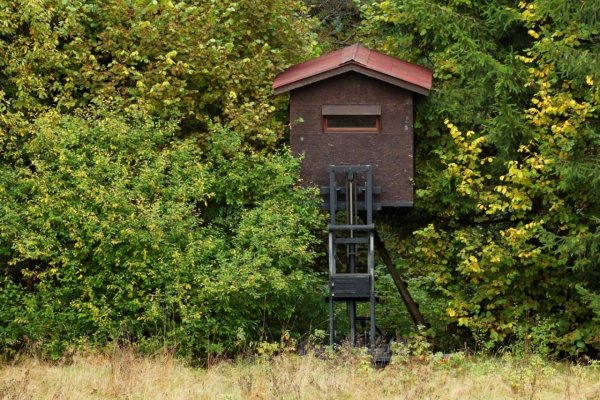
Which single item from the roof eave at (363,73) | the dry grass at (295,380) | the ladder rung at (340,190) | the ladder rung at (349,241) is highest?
the roof eave at (363,73)

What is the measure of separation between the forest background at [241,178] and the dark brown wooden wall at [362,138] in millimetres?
436

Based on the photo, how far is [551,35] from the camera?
1581 centimetres

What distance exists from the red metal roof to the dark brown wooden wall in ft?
0.71

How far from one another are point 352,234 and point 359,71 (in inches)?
88.5

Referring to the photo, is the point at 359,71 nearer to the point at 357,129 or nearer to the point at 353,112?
the point at 353,112

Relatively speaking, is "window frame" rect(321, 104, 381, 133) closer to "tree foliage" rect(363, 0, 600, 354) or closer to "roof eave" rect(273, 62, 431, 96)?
"roof eave" rect(273, 62, 431, 96)

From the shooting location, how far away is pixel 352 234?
16.0 meters

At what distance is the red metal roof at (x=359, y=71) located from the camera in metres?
15.8

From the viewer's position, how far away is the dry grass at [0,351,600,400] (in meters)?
12.1

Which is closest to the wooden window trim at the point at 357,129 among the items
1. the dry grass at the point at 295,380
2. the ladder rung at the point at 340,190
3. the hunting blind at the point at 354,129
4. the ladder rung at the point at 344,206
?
the hunting blind at the point at 354,129

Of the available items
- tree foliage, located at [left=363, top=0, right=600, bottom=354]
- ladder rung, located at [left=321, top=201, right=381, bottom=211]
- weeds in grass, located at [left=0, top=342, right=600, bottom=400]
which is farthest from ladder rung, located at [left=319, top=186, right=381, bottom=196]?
weeds in grass, located at [left=0, top=342, right=600, bottom=400]

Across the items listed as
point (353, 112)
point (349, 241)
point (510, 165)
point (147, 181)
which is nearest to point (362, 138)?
point (353, 112)

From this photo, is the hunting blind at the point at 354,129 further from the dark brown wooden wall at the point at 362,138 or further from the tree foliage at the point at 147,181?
the tree foliage at the point at 147,181

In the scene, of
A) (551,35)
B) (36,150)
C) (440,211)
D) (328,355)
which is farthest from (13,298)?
(551,35)
